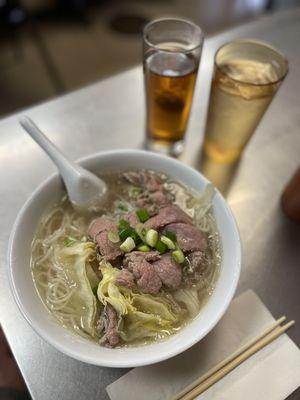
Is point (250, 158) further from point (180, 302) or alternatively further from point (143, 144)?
point (180, 302)

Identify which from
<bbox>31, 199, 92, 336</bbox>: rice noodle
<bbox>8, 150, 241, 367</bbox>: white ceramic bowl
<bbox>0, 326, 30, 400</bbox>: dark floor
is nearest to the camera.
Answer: <bbox>8, 150, 241, 367</bbox>: white ceramic bowl

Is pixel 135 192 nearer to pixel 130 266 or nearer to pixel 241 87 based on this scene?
pixel 130 266

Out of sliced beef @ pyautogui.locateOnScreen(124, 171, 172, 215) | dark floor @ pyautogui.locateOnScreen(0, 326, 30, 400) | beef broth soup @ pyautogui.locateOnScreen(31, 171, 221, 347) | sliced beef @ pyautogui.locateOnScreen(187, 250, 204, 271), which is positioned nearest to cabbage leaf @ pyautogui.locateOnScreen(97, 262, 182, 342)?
beef broth soup @ pyautogui.locateOnScreen(31, 171, 221, 347)

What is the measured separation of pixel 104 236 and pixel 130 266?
10 centimetres

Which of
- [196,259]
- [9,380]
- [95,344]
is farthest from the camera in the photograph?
[9,380]

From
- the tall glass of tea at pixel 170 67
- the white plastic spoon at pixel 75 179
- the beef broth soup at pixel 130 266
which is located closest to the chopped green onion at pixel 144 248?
the beef broth soup at pixel 130 266

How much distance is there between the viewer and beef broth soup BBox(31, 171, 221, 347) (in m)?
0.86

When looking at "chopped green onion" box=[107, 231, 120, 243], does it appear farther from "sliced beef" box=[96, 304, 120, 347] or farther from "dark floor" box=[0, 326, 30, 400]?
"dark floor" box=[0, 326, 30, 400]

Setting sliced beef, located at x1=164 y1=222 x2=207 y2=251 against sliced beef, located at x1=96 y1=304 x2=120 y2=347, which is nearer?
sliced beef, located at x1=96 y1=304 x2=120 y2=347

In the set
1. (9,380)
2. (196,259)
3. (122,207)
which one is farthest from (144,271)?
(9,380)

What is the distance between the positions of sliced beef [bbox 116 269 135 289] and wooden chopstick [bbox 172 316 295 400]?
264mm

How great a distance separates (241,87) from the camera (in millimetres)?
1049

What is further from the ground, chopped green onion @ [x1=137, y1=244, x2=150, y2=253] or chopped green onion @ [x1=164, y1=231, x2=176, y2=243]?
chopped green onion @ [x1=164, y1=231, x2=176, y2=243]

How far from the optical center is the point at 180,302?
914 millimetres
